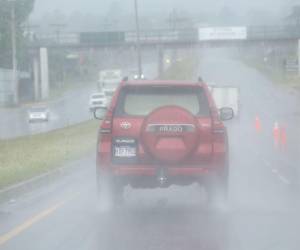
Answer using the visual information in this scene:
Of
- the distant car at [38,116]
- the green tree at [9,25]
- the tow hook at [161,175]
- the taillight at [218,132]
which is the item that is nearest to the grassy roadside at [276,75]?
the green tree at [9,25]

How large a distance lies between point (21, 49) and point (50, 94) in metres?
19.0

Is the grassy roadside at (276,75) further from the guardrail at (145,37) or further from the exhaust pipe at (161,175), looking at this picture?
the exhaust pipe at (161,175)

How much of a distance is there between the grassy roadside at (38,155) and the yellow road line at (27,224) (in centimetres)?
259

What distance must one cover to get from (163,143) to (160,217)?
1.24 m

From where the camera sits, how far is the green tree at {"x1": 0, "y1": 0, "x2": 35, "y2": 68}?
64188 mm

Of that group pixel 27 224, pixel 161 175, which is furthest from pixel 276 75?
pixel 27 224

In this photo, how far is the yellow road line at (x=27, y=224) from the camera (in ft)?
38.6

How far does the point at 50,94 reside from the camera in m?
101

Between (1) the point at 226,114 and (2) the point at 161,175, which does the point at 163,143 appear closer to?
(2) the point at 161,175

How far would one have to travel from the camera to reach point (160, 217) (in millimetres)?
13812

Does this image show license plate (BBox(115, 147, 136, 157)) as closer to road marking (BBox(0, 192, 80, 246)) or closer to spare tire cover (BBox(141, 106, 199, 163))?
spare tire cover (BBox(141, 106, 199, 163))

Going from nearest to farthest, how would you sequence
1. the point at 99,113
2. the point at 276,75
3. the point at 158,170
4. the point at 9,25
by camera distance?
the point at 158,170 < the point at 99,113 < the point at 9,25 < the point at 276,75

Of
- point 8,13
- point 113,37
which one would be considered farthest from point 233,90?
point 113,37

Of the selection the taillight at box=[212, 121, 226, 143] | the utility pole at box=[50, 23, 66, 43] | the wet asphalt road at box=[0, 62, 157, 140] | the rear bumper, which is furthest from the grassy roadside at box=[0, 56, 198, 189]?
the utility pole at box=[50, 23, 66, 43]
